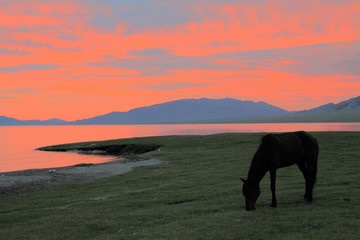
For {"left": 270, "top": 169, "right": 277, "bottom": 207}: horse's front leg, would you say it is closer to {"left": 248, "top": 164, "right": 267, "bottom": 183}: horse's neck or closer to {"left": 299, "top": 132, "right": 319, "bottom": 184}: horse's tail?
{"left": 248, "top": 164, "right": 267, "bottom": 183}: horse's neck

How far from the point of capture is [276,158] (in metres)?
13.4

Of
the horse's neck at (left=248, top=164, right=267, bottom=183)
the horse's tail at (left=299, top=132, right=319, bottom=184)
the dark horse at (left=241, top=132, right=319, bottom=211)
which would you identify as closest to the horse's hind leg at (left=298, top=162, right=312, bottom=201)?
the dark horse at (left=241, top=132, right=319, bottom=211)

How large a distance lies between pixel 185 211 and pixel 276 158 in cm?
474

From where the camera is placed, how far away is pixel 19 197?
22000 mm

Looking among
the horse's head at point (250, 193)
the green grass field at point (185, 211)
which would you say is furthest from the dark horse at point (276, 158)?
the green grass field at point (185, 211)

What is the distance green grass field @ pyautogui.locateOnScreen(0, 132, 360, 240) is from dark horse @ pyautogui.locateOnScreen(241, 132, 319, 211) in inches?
32.8

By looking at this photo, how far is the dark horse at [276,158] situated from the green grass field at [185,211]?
2.73 ft

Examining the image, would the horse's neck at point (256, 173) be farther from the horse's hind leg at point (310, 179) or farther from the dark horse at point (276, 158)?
the horse's hind leg at point (310, 179)

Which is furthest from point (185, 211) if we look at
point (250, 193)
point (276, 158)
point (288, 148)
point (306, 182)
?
point (306, 182)

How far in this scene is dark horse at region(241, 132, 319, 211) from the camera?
13414 millimetres

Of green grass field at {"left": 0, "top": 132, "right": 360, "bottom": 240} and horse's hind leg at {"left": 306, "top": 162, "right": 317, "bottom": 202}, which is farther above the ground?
horse's hind leg at {"left": 306, "top": 162, "right": 317, "bottom": 202}

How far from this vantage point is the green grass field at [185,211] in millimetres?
11141

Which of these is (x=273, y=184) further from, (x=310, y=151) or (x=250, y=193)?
(x=310, y=151)

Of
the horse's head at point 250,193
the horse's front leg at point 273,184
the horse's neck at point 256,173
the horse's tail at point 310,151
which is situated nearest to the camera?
the horse's front leg at point 273,184
